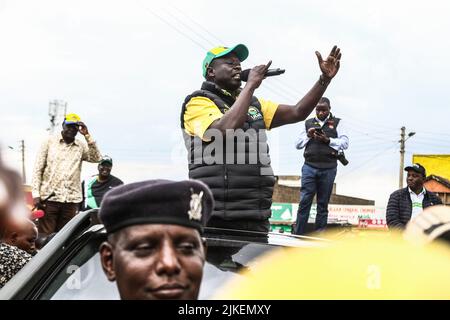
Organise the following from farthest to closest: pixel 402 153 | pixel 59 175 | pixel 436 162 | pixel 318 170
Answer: pixel 402 153, pixel 436 162, pixel 59 175, pixel 318 170

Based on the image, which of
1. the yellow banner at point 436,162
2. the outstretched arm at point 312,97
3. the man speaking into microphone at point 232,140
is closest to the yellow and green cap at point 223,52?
the man speaking into microphone at point 232,140

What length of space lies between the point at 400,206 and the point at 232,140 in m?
3.85

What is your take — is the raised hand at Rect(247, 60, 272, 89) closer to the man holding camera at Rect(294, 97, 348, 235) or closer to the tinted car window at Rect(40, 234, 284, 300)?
the tinted car window at Rect(40, 234, 284, 300)

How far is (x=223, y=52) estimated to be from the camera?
391cm

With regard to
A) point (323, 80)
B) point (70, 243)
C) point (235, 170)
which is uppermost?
point (323, 80)

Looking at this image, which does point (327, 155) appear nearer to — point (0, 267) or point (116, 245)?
point (0, 267)

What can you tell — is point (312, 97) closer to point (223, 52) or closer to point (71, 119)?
point (223, 52)

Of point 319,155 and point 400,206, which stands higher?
point 319,155

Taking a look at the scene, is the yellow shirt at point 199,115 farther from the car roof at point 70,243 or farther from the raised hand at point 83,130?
the raised hand at point 83,130

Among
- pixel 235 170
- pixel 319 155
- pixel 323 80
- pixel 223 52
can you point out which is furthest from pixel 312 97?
pixel 319 155

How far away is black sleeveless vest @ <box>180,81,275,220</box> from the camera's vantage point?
3.67 m

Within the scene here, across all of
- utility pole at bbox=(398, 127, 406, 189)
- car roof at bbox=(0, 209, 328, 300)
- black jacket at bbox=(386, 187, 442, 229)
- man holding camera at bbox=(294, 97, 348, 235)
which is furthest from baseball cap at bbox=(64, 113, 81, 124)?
utility pole at bbox=(398, 127, 406, 189)

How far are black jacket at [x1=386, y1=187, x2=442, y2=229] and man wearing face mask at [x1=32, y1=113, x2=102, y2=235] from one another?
3393 millimetres
